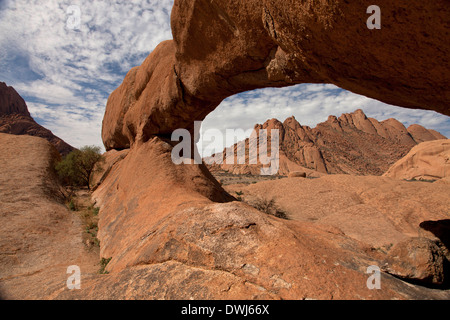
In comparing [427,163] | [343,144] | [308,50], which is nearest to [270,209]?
[308,50]

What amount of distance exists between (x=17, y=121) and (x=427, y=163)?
237 ft

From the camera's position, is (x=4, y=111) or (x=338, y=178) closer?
(x=338, y=178)

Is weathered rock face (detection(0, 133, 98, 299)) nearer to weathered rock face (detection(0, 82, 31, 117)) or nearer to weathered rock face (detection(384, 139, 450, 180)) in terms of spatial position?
weathered rock face (detection(384, 139, 450, 180))

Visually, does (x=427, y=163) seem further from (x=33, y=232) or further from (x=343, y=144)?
(x=343, y=144)

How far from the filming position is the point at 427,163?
2488 centimetres

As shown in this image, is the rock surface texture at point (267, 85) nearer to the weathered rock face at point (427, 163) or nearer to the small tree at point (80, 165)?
the small tree at point (80, 165)

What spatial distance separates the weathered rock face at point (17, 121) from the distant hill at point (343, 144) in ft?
123

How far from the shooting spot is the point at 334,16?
270 centimetres

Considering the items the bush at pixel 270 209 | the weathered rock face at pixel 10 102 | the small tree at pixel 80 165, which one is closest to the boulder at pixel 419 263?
the bush at pixel 270 209

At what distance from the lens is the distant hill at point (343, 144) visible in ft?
192

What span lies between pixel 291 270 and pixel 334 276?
0.49 m

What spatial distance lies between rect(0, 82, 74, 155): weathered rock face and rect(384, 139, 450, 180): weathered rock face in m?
60.6
